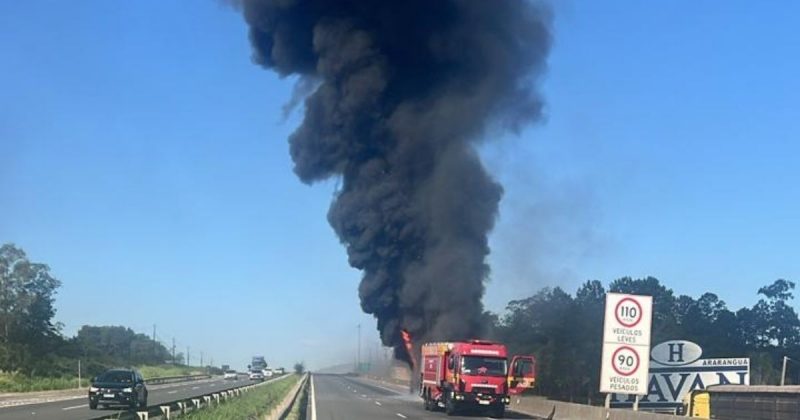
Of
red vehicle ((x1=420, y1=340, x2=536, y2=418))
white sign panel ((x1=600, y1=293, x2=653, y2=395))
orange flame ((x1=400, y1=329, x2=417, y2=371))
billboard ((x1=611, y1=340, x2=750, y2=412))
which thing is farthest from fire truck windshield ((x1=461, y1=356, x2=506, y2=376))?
orange flame ((x1=400, y1=329, x2=417, y2=371))

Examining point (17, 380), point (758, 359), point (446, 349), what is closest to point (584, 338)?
point (758, 359)

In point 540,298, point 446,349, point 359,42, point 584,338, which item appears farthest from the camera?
point 540,298

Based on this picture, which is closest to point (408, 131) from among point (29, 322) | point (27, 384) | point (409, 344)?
point (409, 344)

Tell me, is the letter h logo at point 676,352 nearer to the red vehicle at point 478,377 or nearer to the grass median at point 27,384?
the red vehicle at point 478,377

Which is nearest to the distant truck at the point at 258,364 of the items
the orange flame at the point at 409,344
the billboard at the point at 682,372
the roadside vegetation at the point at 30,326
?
the roadside vegetation at the point at 30,326

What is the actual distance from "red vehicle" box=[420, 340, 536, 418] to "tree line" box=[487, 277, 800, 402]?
63.5 feet

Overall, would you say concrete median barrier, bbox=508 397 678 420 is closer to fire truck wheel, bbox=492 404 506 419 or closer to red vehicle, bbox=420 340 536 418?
red vehicle, bbox=420 340 536 418

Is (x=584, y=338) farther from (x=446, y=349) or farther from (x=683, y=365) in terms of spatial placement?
(x=683, y=365)

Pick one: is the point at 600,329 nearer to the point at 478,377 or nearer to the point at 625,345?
the point at 478,377

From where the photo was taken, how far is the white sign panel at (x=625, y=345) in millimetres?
23484

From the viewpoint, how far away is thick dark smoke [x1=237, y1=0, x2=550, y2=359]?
179 ft

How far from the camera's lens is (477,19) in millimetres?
55625

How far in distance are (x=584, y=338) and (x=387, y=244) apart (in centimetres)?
1832

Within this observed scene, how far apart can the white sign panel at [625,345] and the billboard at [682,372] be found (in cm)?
306
